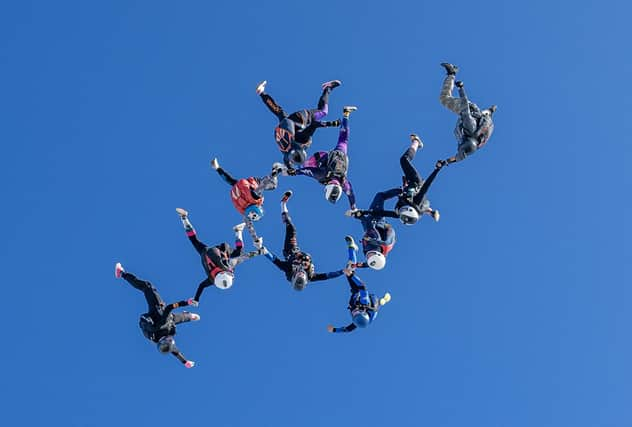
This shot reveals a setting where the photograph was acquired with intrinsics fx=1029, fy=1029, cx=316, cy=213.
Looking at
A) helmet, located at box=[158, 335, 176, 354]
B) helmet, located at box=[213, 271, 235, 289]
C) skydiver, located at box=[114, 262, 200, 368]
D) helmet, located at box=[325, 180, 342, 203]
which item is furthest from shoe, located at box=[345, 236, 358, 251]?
helmet, located at box=[158, 335, 176, 354]

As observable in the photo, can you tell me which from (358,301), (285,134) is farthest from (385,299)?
(285,134)

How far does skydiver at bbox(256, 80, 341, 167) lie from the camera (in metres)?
35.1

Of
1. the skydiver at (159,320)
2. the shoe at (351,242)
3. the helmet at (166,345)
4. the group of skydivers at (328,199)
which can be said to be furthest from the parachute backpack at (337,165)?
the helmet at (166,345)

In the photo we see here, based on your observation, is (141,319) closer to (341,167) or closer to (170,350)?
(170,350)

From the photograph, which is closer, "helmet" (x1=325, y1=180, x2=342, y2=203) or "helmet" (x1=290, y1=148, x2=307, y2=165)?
"helmet" (x1=325, y1=180, x2=342, y2=203)

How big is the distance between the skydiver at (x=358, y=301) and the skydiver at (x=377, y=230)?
49 cm

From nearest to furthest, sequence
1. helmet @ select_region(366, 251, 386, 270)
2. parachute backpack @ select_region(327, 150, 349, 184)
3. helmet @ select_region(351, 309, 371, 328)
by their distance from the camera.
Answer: helmet @ select_region(366, 251, 386, 270) < helmet @ select_region(351, 309, 371, 328) < parachute backpack @ select_region(327, 150, 349, 184)

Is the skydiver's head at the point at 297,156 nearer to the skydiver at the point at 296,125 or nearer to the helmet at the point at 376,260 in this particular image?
the skydiver at the point at 296,125

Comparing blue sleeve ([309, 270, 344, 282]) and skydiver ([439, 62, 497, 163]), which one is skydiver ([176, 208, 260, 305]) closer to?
blue sleeve ([309, 270, 344, 282])

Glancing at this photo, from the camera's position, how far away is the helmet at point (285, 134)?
3509 centimetres

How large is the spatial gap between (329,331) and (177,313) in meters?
5.27

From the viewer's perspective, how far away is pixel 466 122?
111 feet

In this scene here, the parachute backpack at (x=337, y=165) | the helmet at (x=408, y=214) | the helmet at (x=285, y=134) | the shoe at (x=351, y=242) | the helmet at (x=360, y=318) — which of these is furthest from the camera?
the helmet at (x=285, y=134)

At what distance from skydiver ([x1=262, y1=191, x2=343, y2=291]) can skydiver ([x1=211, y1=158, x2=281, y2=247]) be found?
1081 millimetres
